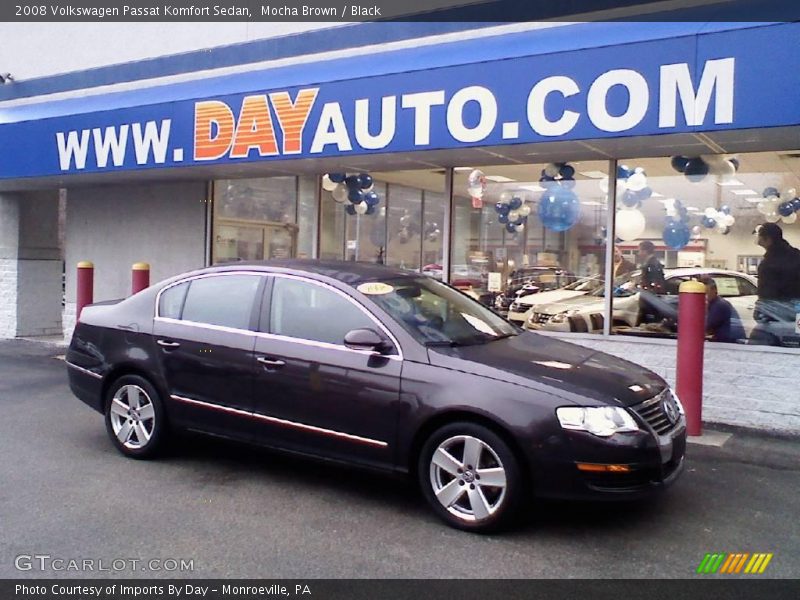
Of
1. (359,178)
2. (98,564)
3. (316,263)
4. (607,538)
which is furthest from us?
(359,178)

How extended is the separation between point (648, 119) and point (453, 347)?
306 centimetres

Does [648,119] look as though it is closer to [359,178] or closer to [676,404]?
[676,404]

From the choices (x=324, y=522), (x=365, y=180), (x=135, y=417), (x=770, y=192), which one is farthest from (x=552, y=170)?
(x=324, y=522)

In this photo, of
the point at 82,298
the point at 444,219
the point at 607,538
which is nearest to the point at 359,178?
the point at 444,219

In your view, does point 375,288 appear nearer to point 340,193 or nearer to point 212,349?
point 212,349

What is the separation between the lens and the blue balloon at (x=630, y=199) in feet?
27.9

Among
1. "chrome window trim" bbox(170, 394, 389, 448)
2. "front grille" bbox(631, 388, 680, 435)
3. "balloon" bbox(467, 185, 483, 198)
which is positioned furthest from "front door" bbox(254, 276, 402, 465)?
"balloon" bbox(467, 185, 483, 198)

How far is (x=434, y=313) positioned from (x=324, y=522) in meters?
1.61

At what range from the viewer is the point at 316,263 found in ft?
19.3

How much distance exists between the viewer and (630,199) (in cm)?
852

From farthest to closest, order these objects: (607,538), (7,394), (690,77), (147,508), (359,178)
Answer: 1. (359,178)
2. (7,394)
3. (690,77)
4. (147,508)
5. (607,538)

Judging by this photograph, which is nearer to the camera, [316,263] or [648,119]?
[316,263]

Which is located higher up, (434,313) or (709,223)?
(709,223)

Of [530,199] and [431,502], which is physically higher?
[530,199]
